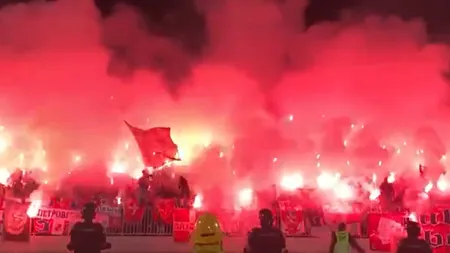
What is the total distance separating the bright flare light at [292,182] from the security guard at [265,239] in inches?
105

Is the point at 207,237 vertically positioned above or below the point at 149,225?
below

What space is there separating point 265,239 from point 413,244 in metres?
1.75

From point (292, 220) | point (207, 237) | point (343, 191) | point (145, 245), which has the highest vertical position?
point (343, 191)

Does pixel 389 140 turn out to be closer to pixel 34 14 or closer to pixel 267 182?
pixel 267 182

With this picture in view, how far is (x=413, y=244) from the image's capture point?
6746mm

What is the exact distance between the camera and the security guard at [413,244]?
6699mm

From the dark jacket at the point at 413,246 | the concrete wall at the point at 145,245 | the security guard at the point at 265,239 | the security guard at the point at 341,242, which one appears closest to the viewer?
the dark jacket at the point at 413,246

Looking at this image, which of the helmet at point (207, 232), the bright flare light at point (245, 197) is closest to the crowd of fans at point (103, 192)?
the bright flare light at point (245, 197)

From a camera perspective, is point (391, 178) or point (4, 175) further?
point (391, 178)

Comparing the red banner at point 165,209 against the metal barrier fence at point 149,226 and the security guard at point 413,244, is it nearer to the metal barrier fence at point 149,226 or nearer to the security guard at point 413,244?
the metal barrier fence at point 149,226

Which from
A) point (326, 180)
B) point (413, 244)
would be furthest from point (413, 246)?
point (326, 180)

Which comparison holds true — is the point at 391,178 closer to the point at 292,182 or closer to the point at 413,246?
the point at 292,182

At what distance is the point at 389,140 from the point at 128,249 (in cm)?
492

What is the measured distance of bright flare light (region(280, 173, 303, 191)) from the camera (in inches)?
378
